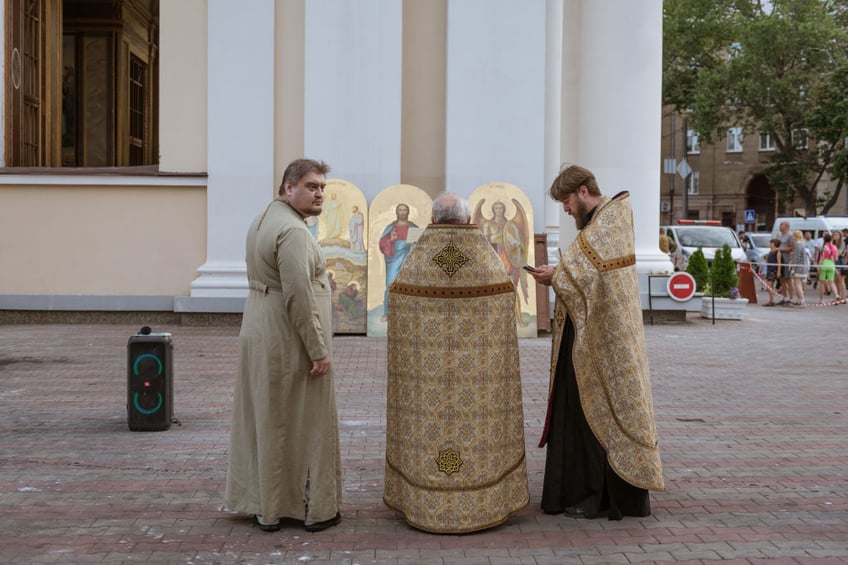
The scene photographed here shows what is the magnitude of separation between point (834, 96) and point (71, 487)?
39.5m

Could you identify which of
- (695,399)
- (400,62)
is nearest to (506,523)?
(695,399)

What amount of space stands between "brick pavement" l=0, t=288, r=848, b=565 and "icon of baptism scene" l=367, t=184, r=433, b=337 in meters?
2.12

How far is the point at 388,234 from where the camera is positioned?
14266 mm

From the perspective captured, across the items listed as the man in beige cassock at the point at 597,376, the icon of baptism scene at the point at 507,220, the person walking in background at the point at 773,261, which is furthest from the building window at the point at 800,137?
the man in beige cassock at the point at 597,376

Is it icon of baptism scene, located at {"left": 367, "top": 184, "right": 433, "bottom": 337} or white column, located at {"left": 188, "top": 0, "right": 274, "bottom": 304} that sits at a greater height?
white column, located at {"left": 188, "top": 0, "right": 274, "bottom": 304}

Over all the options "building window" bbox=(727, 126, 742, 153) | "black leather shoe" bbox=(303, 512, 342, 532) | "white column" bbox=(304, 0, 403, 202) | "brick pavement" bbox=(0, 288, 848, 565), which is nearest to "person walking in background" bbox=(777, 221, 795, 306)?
"white column" bbox=(304, 0, 403, 202)

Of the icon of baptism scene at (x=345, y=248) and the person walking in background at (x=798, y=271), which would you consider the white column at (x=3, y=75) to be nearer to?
the icon of baptism scene at (x=345, y=248)

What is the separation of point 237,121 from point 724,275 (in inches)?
340

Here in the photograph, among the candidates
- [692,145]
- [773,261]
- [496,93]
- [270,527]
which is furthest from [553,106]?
[692,145]

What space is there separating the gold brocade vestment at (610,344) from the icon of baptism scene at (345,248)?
28.1ft

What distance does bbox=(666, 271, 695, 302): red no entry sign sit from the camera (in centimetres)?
1586

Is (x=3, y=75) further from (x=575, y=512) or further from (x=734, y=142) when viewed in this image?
(x=734, y=142)

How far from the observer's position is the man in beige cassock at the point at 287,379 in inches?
207

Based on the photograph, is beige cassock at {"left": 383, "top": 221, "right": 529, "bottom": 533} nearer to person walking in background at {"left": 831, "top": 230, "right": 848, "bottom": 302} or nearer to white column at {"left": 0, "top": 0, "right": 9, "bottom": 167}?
white column at {"left": 0, "top": 0, "right": 9, "bottom": 167}
